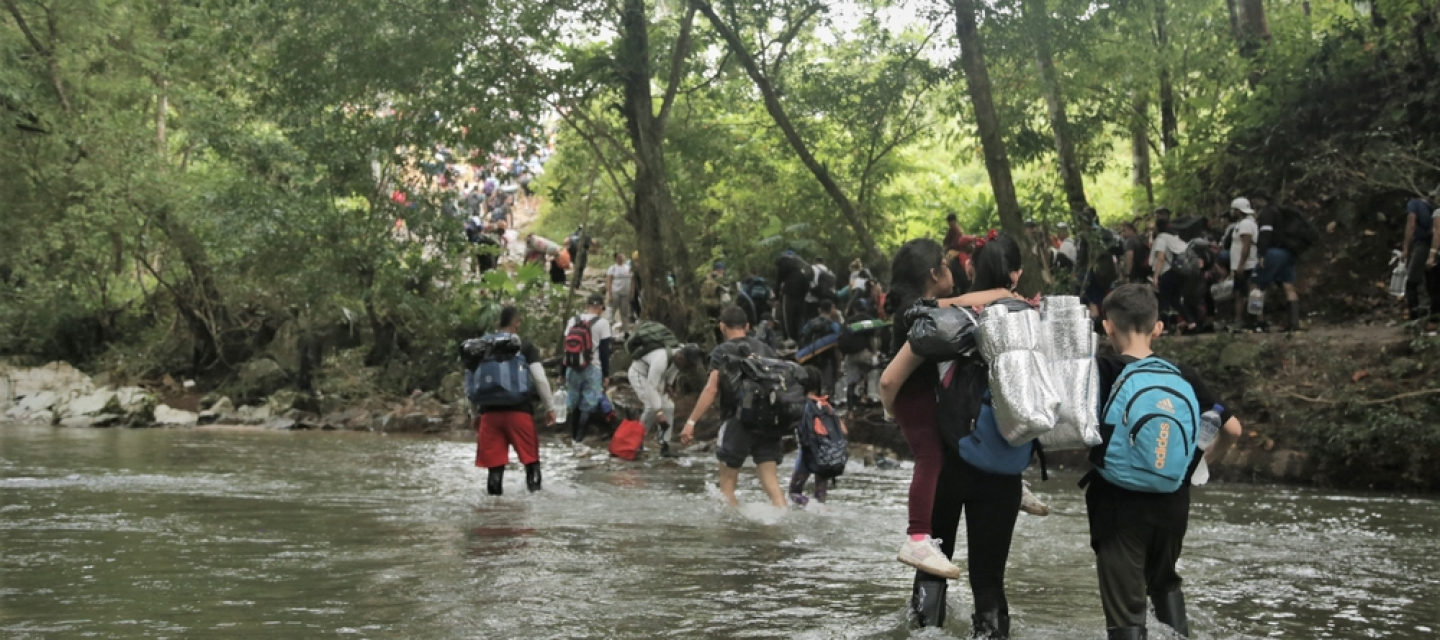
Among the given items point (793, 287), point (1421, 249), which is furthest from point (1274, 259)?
point (793, 287)

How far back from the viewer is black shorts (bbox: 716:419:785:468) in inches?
412

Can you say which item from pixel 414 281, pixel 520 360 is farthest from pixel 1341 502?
pixel 414 281

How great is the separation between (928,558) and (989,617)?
0.33 m

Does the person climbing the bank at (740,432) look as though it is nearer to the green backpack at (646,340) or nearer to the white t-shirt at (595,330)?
the green backpack at (646,340)

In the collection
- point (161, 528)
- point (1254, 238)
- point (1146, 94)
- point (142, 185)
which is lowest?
point (161, 528)

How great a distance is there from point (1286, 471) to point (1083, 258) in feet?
22.8

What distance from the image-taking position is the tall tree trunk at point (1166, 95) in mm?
25328

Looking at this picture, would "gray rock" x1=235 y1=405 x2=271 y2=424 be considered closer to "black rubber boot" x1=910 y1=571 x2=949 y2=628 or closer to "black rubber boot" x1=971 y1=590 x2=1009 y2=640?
"black rubber boot" x1=910 y1=571 x2=949 y2=628

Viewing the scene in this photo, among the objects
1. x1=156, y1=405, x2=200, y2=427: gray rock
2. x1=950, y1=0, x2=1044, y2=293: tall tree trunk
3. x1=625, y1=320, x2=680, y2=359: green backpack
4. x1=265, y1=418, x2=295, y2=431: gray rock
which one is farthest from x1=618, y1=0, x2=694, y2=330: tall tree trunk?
x1=156, y1=405, x2=200, y2=427: gray rock

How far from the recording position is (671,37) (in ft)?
79.6

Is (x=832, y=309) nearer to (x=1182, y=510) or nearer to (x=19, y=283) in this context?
(x=1182, y=510)

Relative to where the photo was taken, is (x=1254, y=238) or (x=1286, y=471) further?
(x=1254, y=238)

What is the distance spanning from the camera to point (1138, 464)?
16.1ft

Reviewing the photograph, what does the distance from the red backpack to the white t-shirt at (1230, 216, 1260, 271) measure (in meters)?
8.18
